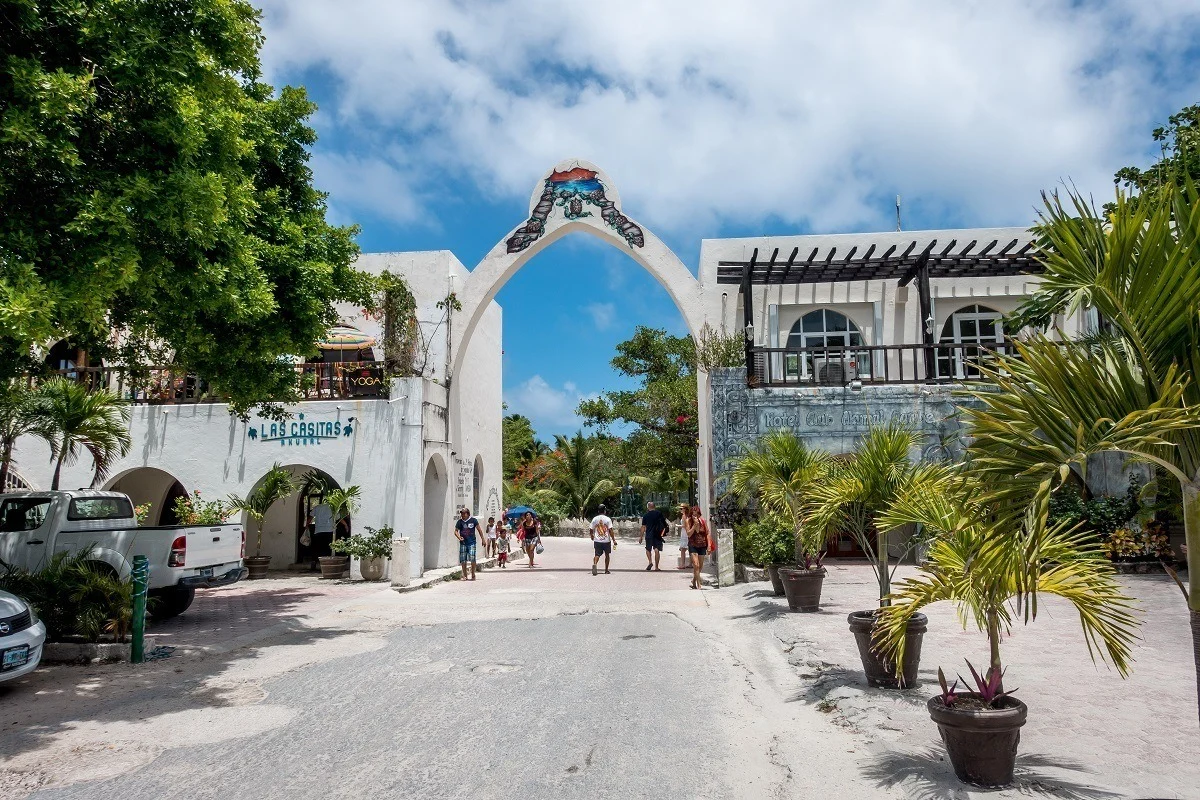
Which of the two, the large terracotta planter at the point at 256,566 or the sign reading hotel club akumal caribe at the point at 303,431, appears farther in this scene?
the large terracotta planter at the point at 256,566

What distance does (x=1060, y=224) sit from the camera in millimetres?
4066

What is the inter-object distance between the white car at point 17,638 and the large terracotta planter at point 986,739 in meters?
7.43

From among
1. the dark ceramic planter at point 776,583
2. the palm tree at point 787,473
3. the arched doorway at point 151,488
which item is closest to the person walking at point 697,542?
the dark ceramic planter at point 776,583

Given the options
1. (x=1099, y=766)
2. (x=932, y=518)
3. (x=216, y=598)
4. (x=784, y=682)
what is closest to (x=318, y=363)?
(x=216, y=598)

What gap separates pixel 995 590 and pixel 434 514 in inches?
699

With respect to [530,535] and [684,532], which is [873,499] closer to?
[684,532]

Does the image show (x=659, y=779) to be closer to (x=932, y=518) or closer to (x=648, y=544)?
(x=932, y=518)

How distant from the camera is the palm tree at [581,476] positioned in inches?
1840

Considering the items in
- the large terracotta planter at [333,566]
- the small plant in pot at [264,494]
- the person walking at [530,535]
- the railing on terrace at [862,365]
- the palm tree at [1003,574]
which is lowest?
the large terracotta planter at [333,566]

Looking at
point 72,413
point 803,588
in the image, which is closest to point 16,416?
point 72,413

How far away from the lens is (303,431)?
18188 mm

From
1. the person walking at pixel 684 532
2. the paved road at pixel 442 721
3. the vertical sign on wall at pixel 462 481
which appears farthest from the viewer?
the vertical sign on wall at pixel 462 481

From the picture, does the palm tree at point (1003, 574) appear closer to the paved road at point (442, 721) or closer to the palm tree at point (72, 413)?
the paved road at point (442, 721)

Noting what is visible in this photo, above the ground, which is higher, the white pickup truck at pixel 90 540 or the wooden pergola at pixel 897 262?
the wooden pergola at pixel 897 262
